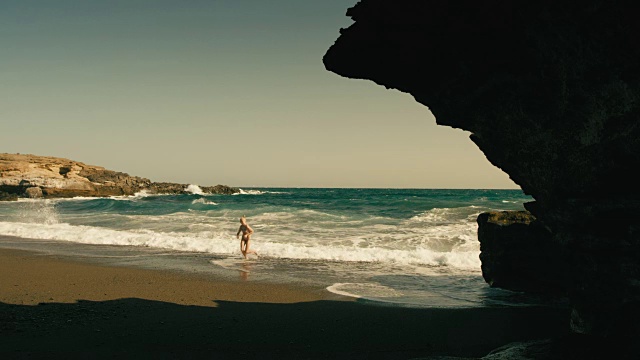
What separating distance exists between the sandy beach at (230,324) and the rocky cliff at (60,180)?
61.7 m

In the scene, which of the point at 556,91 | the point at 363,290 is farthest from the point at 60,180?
the point at 556,91

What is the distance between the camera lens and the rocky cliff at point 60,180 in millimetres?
62219

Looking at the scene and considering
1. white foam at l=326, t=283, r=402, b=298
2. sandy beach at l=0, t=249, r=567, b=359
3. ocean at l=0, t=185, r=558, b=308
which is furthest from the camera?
ocean at l=0, t=185, r=558, b=308

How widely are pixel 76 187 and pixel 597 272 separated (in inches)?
2824

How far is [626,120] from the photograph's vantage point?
397cm

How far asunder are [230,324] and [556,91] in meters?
5.26

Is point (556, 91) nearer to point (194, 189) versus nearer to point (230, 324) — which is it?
point (230, 324)

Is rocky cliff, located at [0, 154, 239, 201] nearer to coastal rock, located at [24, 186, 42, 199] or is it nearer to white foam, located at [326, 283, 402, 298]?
coastal rock, located at [24, 186, 42, 199]

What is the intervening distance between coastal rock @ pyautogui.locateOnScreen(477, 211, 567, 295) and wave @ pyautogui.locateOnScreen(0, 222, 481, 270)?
347 centimetres

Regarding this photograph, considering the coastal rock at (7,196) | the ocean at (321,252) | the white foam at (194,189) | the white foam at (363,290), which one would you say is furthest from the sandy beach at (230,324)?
→ the white foam at (194,189)

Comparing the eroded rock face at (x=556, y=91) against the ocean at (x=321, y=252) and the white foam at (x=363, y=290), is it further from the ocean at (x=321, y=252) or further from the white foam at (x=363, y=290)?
the white foam at (x=363, y=290)

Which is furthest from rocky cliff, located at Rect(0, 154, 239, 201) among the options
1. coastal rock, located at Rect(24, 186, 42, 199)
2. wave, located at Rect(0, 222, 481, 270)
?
wave, located at Rect(0, 222, 481, 270)

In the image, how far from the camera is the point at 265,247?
1603cm

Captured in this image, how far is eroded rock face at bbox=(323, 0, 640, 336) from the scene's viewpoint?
3.96 m
